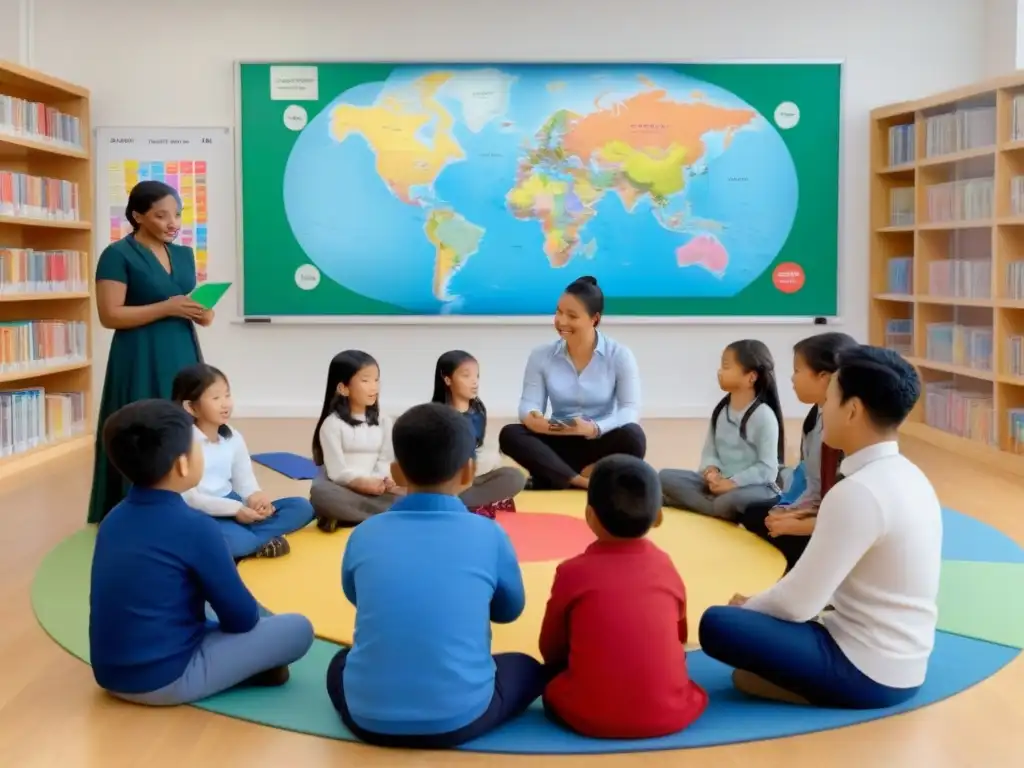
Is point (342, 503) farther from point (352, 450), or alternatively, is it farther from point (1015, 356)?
point (1015, 356)

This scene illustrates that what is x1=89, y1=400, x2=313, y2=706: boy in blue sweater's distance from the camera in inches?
93.0

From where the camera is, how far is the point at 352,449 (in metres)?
4.20

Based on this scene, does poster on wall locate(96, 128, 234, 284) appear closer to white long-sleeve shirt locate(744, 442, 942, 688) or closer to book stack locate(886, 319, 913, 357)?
book stack locate(886, 319, 913, 357)

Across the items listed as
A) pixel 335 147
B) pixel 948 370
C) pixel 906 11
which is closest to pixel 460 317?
pixel 335 147

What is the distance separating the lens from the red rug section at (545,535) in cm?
379

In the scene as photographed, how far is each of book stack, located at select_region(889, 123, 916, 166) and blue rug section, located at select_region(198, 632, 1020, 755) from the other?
468 cm

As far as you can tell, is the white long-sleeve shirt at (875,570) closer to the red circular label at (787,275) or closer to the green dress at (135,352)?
the green dress at (135,352)

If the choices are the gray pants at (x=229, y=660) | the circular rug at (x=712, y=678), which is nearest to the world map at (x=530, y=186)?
the circular rug at (x=712, y=678)

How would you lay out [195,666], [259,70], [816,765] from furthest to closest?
1. [259,70]
2. [195,666]
3. [816,765]

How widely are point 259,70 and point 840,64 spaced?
11.7 feet

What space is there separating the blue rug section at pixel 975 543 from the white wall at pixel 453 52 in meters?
3.12

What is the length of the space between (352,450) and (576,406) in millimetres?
1061

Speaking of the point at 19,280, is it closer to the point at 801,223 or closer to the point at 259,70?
the point at 259,70

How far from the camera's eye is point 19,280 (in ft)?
19.2
